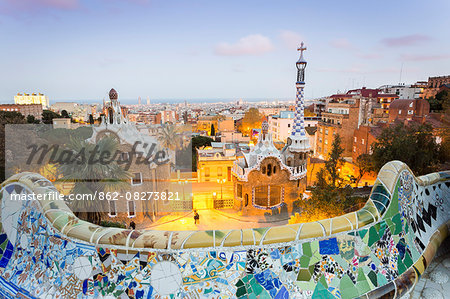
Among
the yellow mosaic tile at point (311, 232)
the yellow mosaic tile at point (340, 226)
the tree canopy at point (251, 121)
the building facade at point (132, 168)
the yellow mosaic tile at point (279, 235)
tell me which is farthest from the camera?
the tree canopy at point (251, 121)

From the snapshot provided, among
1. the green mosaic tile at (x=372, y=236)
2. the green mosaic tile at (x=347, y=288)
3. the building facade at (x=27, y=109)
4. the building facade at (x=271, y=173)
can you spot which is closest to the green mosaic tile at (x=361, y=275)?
the green mosaic tile at (x=347, y=288)

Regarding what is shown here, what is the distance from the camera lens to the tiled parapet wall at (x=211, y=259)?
165 inches

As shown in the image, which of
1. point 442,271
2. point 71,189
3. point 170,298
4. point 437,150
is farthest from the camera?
point 437,150

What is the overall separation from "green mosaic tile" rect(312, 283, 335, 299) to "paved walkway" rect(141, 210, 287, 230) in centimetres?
1263

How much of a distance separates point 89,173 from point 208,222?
8.27m

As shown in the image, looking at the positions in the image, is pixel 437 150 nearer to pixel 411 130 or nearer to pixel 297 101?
pixel 411 130

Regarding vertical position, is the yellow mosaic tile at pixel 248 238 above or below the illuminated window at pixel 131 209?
above

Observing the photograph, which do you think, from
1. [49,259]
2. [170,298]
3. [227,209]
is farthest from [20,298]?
[227,209]

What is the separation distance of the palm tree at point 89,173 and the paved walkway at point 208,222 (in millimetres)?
4512

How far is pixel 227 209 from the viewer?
771 inches

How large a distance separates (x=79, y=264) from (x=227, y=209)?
51.2 feet

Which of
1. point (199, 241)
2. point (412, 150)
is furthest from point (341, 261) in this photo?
point (412, 150)

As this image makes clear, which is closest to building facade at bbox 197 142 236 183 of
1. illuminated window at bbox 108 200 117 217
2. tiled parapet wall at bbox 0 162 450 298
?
illuminated window at bbox 108 200 117 217

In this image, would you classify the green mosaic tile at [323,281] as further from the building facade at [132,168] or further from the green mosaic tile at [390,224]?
the building facade at [132,168]
